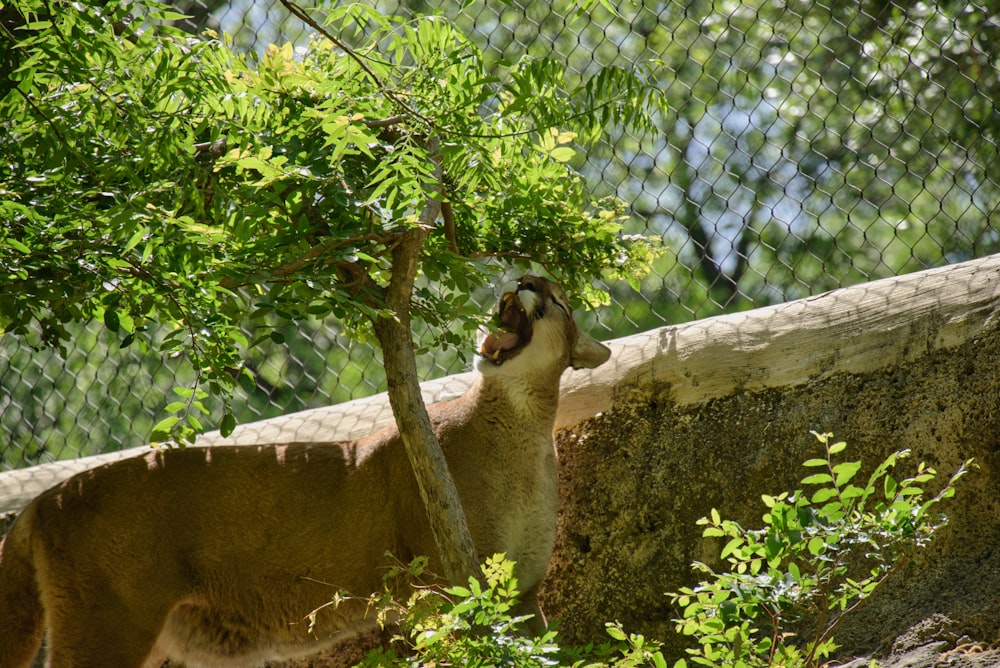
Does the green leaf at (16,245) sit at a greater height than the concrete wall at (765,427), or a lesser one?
greater

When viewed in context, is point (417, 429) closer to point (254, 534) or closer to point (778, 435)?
point (254, 534)

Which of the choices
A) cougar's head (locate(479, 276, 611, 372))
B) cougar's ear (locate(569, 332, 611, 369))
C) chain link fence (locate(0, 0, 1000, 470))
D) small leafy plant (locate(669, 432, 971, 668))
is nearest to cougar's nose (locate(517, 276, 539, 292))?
cougar's head (locate(479, 276, 611, 372))

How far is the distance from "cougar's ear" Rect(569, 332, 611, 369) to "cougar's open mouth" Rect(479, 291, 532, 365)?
21 centimetres

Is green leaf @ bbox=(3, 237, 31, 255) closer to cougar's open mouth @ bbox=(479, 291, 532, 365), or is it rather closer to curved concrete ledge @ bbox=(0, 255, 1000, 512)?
cougar's open mouth @ bbox=(479, 291, 532, 365)

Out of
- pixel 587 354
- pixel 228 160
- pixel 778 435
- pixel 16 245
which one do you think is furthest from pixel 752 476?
pixel 16 245

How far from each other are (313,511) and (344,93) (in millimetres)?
1549

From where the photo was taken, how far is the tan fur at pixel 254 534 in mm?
3740

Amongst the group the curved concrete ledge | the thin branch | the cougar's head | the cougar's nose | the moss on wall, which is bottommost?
the moss on wall

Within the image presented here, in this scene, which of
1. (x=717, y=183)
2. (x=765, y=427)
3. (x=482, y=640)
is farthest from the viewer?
(x=717, y=183)

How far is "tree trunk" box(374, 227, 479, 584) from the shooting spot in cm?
→ 309

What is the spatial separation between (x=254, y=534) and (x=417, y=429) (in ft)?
3.36

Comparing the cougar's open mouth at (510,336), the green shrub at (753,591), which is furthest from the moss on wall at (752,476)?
the green shrub at (753,591)

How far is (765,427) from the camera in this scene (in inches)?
162

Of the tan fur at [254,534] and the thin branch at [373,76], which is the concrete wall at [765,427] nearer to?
the tan fur at [254,534]
